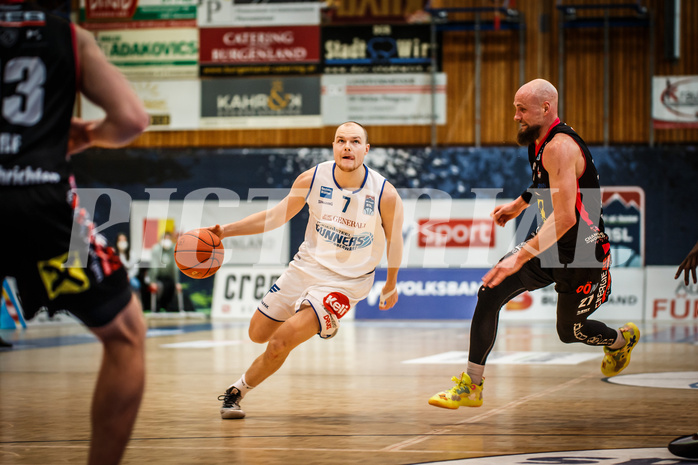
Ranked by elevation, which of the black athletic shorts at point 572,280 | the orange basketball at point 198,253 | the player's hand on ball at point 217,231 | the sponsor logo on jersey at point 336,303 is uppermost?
the player's hand on ball at point 217,231

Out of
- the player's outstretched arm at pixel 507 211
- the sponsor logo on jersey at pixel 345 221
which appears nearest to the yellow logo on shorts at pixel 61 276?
the sponsor logo on jersey at pixel 345 221

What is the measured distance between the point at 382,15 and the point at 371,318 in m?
7.54

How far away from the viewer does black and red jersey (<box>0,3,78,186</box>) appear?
116 inches

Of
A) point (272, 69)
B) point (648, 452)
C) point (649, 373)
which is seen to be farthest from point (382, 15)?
point (648, 452)

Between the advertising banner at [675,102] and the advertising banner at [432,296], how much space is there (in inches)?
234

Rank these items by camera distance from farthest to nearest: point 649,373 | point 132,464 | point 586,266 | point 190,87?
point 190,87, point 649,373, point 586,266, point 132,464

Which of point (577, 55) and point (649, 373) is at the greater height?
point (577, 55)

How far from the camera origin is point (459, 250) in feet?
63.1

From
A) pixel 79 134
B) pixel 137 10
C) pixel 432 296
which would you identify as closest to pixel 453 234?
pixel 432 296

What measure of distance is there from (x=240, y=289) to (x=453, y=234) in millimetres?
4975

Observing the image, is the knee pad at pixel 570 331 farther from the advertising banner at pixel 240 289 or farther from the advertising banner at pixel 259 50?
the advertising banner at pixel 259 50

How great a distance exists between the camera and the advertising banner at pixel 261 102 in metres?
20.8

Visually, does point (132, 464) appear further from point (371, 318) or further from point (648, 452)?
point (371, 318)

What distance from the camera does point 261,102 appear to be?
69.1ft
